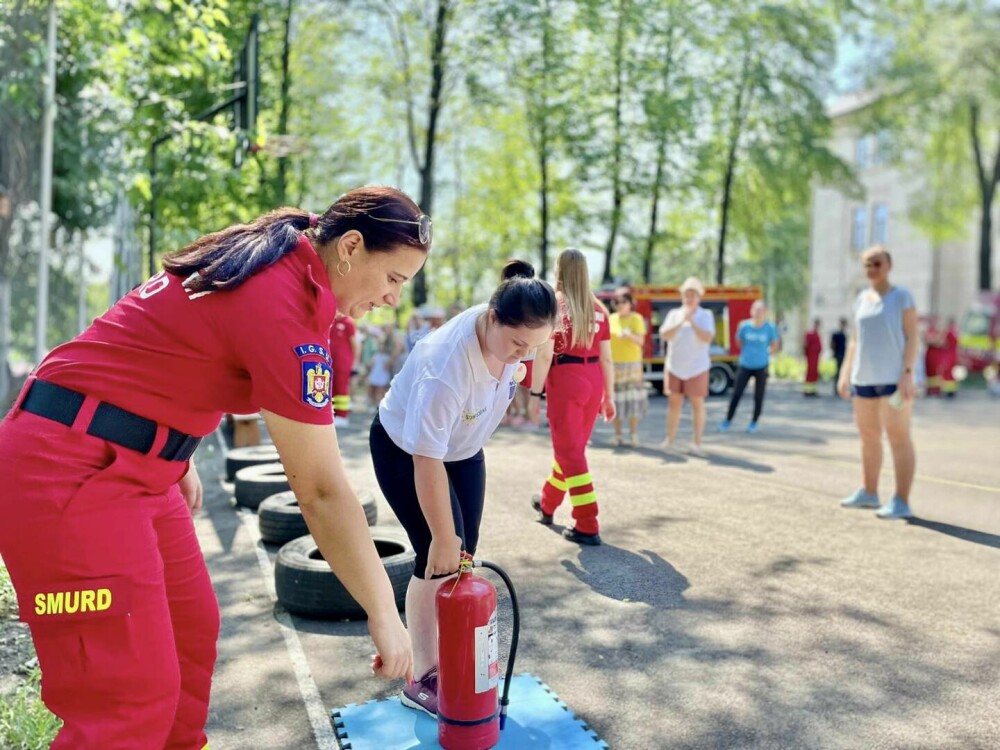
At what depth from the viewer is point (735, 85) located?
2761cm

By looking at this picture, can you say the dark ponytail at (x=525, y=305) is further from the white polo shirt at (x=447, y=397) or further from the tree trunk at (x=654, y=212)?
the tree trunk at (x=654, y=212)

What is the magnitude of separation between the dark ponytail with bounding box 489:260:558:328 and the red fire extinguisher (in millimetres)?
869

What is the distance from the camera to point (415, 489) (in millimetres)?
3445

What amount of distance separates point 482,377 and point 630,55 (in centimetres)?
2554

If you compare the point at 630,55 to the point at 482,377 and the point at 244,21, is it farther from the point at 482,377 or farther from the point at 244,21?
the point at 482,377

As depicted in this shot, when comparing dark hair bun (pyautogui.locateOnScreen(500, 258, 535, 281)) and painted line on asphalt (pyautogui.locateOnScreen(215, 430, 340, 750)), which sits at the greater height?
dark hair bun (pyautogui.locateOnScreen(500, 258, 535, 281))

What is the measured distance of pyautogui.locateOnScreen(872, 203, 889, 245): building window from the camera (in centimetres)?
4616

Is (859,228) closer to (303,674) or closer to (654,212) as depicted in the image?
(654,212)

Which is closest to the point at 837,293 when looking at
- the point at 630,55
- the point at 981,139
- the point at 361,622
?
the point at 981,139

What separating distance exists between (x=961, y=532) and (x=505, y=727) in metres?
4.80

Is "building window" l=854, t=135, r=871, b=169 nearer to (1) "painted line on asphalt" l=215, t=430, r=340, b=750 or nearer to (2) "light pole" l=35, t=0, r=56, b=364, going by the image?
(2) "light pole" l=35, t=0, r=56, b=364

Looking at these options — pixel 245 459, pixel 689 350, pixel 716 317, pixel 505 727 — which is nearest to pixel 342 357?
pixel 245 459

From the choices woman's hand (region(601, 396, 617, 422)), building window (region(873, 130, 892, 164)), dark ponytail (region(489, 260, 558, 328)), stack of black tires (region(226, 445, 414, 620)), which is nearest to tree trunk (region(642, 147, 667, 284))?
building window (region(873, 130, 892, 164))

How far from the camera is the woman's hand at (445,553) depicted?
316 centimetres
